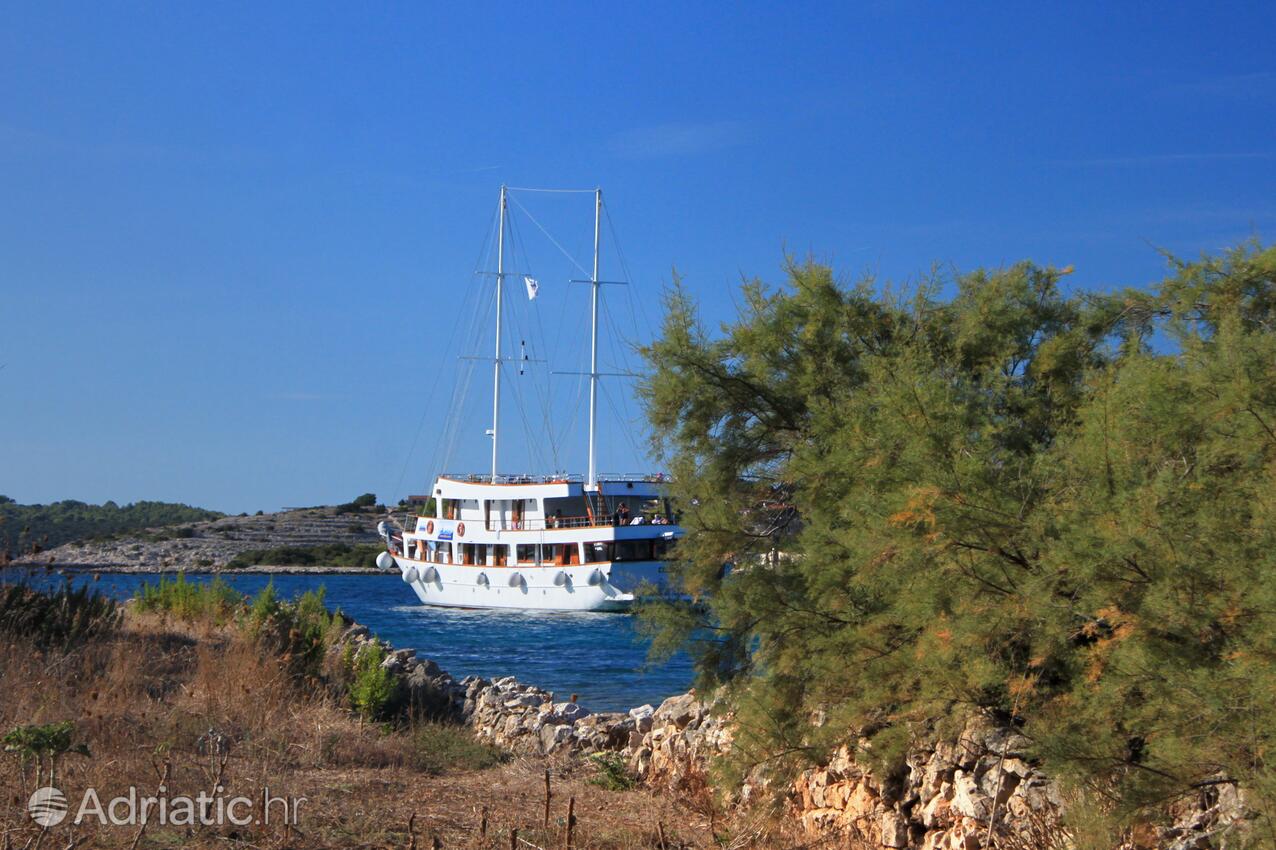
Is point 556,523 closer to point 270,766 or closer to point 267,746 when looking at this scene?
point 267,746

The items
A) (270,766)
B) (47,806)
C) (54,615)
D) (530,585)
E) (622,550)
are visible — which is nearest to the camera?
(47,806)

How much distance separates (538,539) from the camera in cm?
4434

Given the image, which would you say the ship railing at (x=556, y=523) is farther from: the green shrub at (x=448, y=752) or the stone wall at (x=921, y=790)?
the stone wall at (x=921, y=790)

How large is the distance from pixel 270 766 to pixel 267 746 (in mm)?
516

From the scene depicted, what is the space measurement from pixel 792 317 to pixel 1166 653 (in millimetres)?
4793

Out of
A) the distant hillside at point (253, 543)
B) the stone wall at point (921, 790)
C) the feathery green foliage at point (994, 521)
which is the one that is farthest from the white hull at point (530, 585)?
the feathery green foliage at point (994, 521)

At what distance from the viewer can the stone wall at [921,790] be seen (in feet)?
15.8

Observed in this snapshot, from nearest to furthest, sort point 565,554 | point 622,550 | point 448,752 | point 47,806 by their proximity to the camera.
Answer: point 47,806 < point 448,752 < point 622,550 < point 565,554

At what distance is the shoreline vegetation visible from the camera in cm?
606

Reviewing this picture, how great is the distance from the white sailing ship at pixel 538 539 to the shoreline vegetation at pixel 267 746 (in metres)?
29.0

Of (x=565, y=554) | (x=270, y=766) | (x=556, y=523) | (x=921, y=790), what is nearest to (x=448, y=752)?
(x=270, y=766)

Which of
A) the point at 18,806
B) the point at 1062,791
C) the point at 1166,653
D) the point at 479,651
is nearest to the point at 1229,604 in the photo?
the point at 1166,653

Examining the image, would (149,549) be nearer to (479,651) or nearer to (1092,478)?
(479,651)

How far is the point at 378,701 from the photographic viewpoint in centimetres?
1072
